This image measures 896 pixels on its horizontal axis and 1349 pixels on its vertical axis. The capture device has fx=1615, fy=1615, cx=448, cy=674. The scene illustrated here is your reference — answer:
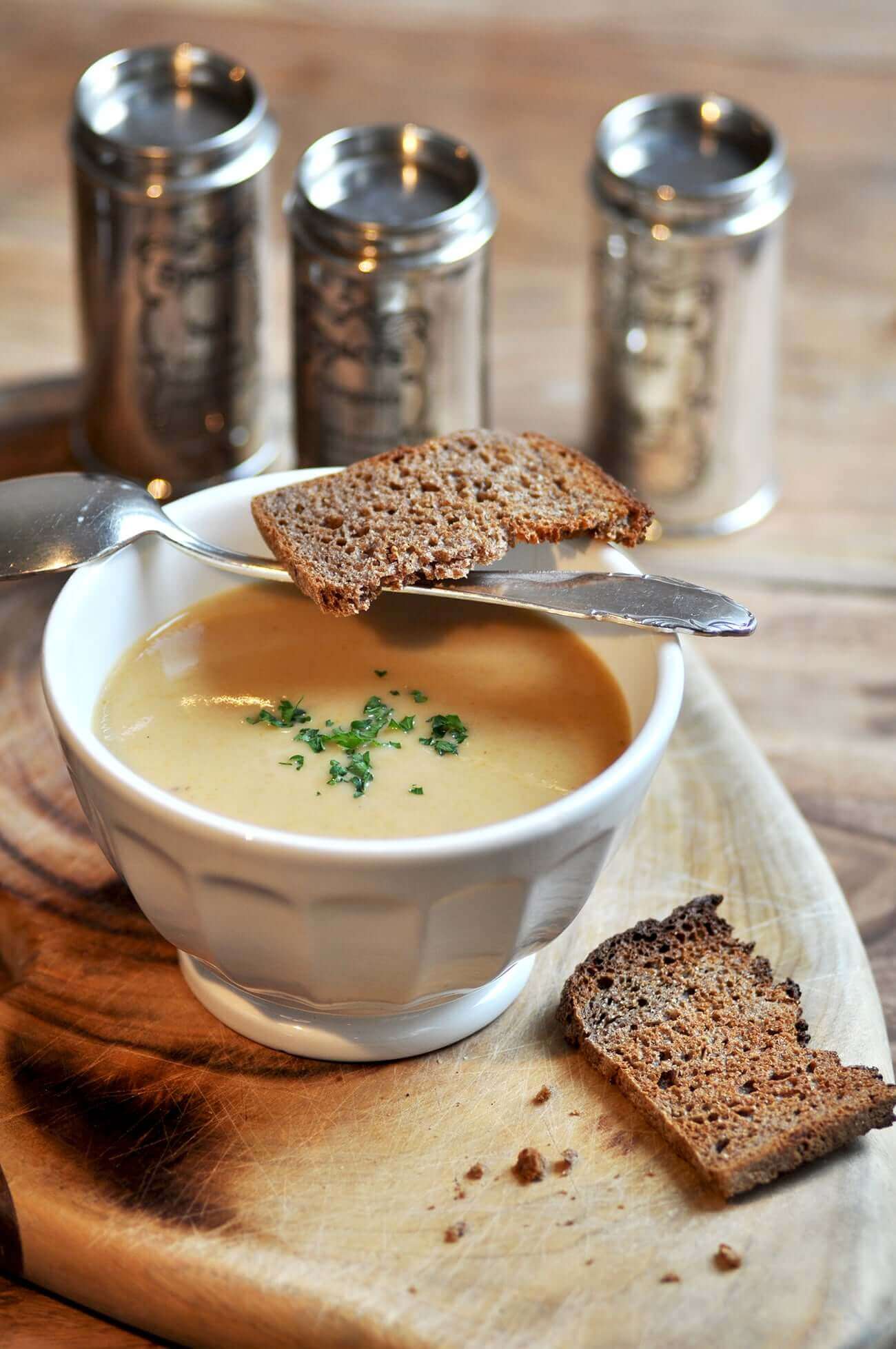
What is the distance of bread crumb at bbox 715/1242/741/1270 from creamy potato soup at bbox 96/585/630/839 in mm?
392

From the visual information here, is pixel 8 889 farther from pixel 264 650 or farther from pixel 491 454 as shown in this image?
pixel 491 454

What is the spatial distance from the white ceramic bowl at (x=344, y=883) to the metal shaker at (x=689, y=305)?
29.9 inches

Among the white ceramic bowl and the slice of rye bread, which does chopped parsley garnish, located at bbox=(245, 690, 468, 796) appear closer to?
the white ceramic bowl

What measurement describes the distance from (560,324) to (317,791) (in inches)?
58.3

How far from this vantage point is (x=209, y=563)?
162 cm

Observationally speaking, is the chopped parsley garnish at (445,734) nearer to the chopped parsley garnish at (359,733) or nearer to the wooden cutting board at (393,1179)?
the chopped parsley garnish at (359,733)

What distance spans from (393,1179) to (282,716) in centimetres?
43

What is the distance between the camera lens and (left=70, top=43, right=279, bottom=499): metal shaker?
211 centimetres

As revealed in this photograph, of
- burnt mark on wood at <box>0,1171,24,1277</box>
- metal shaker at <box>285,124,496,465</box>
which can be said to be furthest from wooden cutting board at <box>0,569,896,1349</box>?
metal shaker at <box>285,124,496,465</box>

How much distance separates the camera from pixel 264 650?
160 cm

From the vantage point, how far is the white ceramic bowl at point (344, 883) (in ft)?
4.10

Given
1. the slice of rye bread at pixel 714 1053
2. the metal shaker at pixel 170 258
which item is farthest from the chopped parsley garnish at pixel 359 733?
the metal shaker at pixel 170 258

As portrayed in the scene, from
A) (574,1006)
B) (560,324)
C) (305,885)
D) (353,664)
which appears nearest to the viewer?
(305,885)

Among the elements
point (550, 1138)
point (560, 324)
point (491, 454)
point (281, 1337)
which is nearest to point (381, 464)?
point (491, 454)
